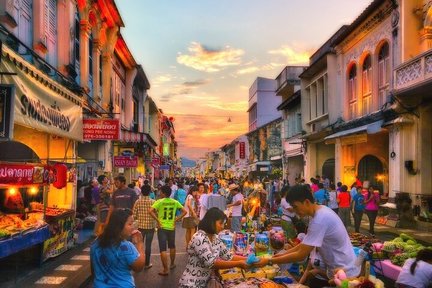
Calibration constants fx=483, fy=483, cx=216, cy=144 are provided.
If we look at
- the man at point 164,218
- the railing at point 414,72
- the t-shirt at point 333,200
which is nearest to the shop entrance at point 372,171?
the railing at point 414,72

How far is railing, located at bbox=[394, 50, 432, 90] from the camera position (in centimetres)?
1611

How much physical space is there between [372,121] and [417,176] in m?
3.76

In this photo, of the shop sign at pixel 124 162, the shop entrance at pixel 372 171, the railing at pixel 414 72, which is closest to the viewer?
the railing at pixel 414 72

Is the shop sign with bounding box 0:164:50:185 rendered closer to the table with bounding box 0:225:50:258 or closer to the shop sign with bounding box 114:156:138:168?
the table with bounding box 0:225:50:258

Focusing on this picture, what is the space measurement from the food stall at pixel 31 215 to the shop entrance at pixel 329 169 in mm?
21302

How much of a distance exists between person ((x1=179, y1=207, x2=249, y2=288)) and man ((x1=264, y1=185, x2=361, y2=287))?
0.82m

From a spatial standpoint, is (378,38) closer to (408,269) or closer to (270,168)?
(408,269)

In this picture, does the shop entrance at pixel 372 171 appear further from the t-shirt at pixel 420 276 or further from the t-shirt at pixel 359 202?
the t-shirt at pixel 420 276

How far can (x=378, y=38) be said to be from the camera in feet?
71.1

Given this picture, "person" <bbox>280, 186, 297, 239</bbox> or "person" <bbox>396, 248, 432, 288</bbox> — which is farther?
"person" <bbox>280, 186, 297, 239</bbox>

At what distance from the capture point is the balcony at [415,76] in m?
16.1

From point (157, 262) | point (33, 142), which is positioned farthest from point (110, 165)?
point (157, 262)

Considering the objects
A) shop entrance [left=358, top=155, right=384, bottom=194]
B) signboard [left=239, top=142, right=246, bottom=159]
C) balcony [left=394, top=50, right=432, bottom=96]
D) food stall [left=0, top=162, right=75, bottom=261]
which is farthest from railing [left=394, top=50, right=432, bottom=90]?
signboard [left=239, top=142, right=246, bottom=159]

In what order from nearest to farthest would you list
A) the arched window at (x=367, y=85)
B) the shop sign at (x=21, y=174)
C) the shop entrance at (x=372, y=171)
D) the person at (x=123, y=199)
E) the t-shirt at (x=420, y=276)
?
the t-shirt at (x=420, y=276) < the shop sign at (x=21, y=174) < the person at (x=123, y=199) < the arched window at (x=367, y=85) < the shop entrance at (x=372, y=171)
